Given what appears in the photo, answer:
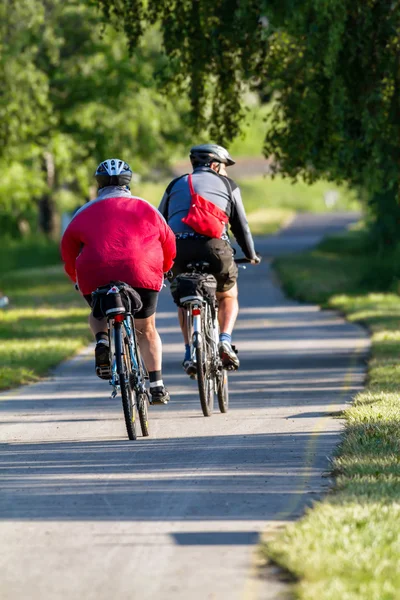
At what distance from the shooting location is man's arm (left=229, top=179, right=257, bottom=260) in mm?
11586

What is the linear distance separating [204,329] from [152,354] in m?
1.04

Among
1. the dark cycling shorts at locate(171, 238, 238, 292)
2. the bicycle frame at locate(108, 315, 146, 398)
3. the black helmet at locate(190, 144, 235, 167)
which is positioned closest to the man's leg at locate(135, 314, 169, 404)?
the bicycle frame at locate(108, 315, 146, 398)

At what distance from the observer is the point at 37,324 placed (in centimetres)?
2192

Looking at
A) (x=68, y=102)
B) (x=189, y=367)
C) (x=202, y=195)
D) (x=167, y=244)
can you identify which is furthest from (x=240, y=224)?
(x=68, y=102)

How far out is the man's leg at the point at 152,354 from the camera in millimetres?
10055

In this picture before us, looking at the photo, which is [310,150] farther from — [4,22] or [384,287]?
[4,22]

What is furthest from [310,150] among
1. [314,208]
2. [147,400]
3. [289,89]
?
[314,208]

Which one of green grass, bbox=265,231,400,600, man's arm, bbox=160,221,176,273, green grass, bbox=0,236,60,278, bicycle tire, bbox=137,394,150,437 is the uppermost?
green grass, bbox=0,236,60,278

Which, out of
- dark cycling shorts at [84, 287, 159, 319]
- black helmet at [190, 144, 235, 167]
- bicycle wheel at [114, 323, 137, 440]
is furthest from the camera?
black helmet at [190, 144, 235, 167]

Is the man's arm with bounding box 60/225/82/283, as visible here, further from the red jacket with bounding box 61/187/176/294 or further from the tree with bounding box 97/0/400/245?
the tree with bounding box 97/0/400/245

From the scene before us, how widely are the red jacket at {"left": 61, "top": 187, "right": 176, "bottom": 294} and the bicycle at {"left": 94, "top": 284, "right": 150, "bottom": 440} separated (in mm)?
181

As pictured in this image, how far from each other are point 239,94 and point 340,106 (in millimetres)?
1826

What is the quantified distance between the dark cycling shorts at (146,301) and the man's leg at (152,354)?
7 cm

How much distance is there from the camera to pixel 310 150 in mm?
15797
